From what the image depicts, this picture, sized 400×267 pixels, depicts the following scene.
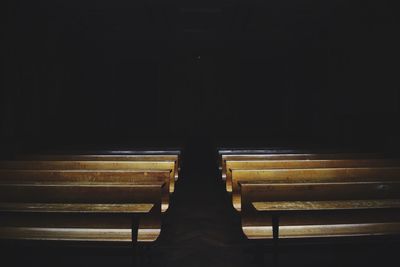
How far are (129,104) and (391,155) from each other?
7.00m

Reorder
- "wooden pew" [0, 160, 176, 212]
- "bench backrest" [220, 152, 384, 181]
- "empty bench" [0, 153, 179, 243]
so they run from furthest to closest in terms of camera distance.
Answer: "bench backrest" [220, 152, 384, 181] < "wooden pew" [0, 160, 176, 212] < "empty bench" [0, 153, 179, 243]

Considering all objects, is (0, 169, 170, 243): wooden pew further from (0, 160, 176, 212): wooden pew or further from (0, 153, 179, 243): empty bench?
(0, 160, 176, 212): wooden pew

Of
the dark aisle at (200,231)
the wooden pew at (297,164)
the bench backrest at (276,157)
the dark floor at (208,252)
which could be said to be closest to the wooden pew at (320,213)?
the dark floor at (208,252)

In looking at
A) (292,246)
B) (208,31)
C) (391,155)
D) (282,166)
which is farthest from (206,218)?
(208,31)

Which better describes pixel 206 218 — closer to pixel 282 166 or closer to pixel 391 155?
pixel 282 166

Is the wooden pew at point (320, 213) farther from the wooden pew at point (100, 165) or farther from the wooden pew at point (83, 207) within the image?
the wooden pew at point (100, 165)

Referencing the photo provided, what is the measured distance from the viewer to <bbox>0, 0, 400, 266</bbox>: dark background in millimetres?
4738

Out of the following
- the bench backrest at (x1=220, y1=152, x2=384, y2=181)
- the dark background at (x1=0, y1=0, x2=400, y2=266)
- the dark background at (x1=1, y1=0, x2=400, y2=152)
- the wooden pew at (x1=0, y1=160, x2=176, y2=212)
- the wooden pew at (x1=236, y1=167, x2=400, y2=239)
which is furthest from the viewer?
the dark background at (x1=1, y1=0, x2=400, y2=152)

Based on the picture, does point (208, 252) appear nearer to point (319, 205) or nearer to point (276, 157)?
point (319, 205)

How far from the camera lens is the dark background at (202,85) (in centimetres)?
474

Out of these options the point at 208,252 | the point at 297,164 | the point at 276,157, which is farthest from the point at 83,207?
the point at 276,157

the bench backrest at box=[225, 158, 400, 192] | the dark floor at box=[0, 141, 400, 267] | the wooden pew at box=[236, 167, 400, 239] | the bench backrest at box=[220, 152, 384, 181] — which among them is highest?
the bench backrest at box=[220, 152, 384, 181]

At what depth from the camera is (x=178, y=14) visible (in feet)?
22.4

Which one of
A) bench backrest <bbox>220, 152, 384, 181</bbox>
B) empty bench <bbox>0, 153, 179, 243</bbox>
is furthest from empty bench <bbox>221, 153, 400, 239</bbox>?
bench backrest <bbox>220, 152, 384, 181</bbox>
